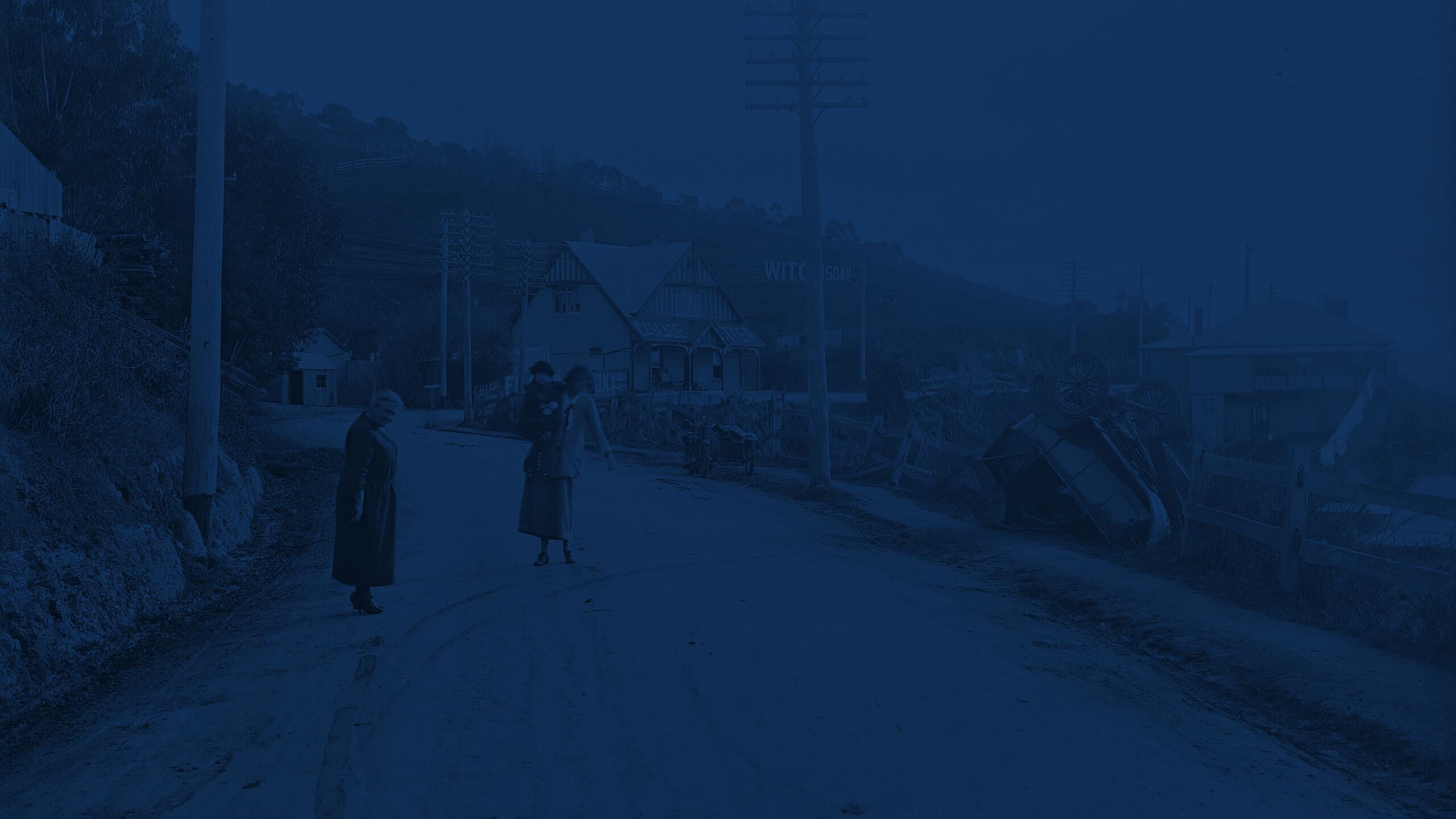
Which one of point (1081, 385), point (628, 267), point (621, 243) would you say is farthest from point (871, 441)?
point (621, 243)

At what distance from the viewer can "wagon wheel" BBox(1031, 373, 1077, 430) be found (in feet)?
46.7

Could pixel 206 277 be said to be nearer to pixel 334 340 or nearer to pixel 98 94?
pixel 98 94

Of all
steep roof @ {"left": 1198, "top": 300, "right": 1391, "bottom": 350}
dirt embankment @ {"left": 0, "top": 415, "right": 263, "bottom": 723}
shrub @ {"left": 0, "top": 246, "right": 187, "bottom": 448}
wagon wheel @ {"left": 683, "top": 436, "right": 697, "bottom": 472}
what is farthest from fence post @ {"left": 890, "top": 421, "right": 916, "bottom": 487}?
steep roof @ {"left": 1198, "top": 300, "right": 1391, "bottom": 350}

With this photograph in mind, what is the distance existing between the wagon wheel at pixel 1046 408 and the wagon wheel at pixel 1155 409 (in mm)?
1630

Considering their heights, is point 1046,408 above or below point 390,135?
below

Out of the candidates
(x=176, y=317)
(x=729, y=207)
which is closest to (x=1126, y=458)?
(x=176, y=317)

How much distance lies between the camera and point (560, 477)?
36.3 ft

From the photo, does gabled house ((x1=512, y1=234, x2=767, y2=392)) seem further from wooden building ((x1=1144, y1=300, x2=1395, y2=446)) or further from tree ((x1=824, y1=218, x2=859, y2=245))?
tree ((x1=824, y1=218, x2=859, y2=245))

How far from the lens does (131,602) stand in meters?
8.99

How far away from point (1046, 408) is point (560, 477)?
7011 millimetres

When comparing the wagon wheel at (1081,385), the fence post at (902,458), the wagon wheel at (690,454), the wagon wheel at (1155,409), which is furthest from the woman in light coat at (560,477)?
the wagon wheel at (690,454)

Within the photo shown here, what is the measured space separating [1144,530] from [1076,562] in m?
1.55

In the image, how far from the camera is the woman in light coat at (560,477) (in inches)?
435

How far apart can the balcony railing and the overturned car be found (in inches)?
1453
